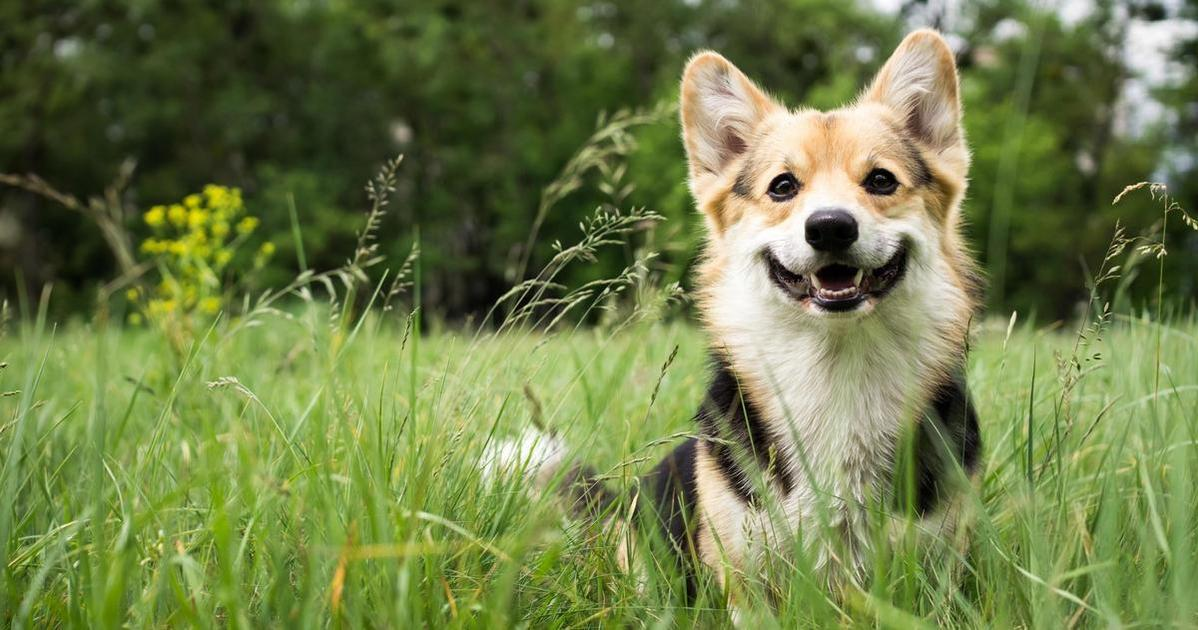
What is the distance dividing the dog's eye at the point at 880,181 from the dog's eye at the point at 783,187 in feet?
0.75

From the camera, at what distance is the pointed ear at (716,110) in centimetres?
318

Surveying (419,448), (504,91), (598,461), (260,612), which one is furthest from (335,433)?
(504,91)

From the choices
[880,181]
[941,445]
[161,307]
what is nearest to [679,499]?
[941,445]

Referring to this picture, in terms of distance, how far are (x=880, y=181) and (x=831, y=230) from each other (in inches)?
19.3

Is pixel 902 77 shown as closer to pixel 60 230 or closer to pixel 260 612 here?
pixel 260 612

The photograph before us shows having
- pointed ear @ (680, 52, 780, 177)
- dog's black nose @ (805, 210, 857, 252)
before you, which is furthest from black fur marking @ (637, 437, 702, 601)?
pointed ear @ (680, 52, 780, 177)

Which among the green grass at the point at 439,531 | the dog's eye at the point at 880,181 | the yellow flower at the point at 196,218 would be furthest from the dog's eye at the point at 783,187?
the yellow flower at the point at 196,218

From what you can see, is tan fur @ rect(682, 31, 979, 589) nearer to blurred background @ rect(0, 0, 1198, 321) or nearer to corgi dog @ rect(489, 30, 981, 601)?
corgi dog @ rect(489, 30, 981, 601)

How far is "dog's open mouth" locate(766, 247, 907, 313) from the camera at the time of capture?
2.58 meters

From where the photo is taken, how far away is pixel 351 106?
2880 centimetres

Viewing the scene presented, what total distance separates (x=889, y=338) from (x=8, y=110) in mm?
28162

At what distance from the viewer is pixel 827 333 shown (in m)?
2.70

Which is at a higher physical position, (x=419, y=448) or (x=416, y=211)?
(x=419, y=448)

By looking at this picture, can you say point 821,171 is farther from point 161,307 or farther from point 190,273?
point 190,273
